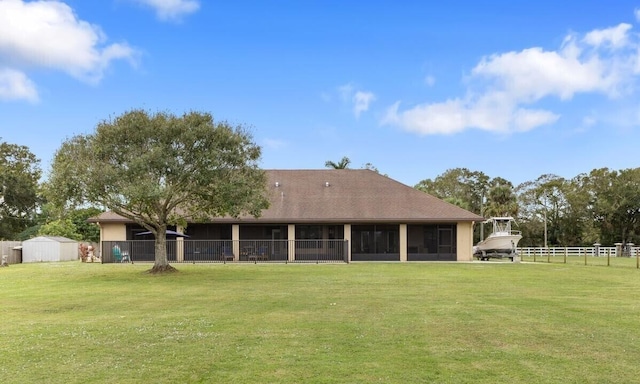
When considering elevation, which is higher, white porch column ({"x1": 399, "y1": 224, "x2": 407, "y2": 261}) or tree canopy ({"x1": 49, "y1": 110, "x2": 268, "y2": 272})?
tree canopy ({"x1": 49, "y1": 110, "x2": 268, "y2": 272})

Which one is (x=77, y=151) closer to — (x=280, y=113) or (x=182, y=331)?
(x=280, y=113)

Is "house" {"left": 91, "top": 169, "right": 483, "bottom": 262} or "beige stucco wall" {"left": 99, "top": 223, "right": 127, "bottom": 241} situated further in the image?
"beige stucco wall" {"left": 99, "top": 223, "right": 127, "bottom": 241}

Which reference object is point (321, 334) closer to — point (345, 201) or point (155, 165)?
point (155, 165)

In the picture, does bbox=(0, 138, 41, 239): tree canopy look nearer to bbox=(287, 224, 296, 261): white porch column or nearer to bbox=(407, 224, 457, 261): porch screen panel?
bbox=(287, 224, 296, 261): white porch column

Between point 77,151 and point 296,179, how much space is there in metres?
19.9

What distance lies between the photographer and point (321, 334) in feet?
30.0

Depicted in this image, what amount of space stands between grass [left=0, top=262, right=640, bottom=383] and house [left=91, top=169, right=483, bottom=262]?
16.5m

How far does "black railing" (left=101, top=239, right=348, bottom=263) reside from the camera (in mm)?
31703

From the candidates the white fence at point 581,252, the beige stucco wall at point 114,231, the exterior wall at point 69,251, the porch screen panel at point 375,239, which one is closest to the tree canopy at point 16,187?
the exterior wall at point 69,251

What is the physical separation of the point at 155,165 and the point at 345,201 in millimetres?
17503

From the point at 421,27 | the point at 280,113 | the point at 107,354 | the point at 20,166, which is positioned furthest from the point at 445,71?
the point at 20,166

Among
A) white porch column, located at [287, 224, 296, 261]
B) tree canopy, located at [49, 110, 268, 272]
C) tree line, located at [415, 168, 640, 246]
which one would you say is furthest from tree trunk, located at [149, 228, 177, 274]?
tree line, located at [415, 168, 640, 246]

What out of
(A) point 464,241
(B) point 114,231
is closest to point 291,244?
(A) point 464,241

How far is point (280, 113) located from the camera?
29.2 meters
